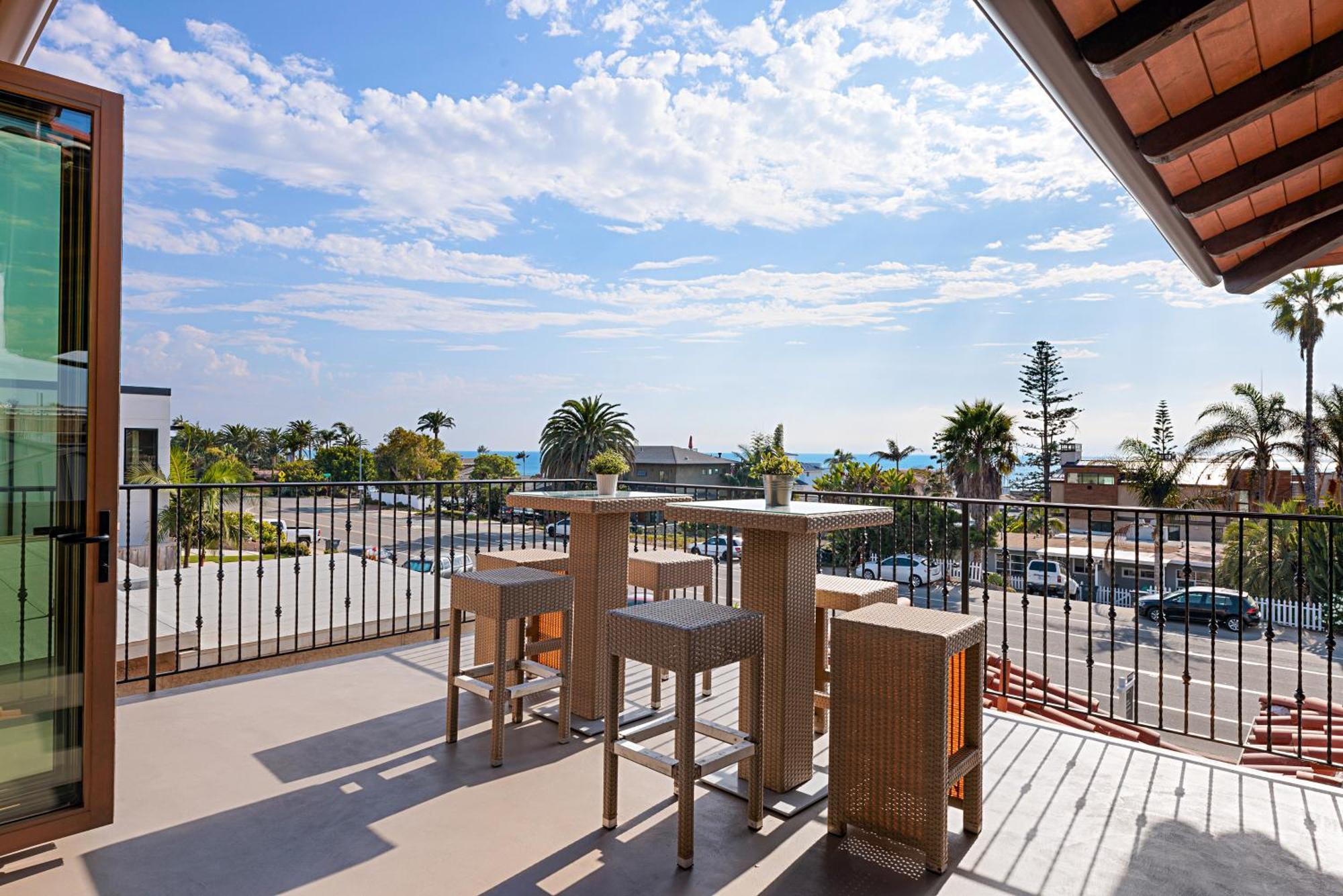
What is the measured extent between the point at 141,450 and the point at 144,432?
1.50ft

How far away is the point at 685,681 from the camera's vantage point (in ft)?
6.91

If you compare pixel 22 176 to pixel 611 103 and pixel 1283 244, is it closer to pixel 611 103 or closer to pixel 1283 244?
pixel 1283 244

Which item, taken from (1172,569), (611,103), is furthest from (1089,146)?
(1172,569)

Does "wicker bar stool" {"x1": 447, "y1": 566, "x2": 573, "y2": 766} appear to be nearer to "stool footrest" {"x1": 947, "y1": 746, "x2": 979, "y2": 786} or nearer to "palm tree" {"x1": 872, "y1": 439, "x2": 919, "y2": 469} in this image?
"stool footrest" {"x1": 947, "y1": 746, "x2": 979, "y2": 786}

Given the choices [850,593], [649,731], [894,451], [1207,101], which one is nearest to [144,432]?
[649,731]

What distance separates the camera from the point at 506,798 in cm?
243

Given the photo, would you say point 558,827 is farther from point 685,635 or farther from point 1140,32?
point 1140,32

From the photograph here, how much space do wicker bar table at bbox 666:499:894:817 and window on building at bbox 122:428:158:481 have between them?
18931 mm

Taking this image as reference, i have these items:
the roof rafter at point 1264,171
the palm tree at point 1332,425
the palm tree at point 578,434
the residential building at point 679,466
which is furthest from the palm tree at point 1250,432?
the roof rafter at point 1264,171

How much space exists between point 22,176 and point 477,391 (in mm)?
47877

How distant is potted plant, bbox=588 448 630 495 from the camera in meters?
3.35

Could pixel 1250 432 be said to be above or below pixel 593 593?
above

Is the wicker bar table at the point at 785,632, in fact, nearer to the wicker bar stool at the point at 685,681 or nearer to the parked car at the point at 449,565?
the wicker bar stool at the point at 685,681

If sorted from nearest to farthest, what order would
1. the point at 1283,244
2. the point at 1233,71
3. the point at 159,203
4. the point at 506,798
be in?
the point at 1233,71 → the point at 506,798 → the point at 1283,244 → the point at 159,203
